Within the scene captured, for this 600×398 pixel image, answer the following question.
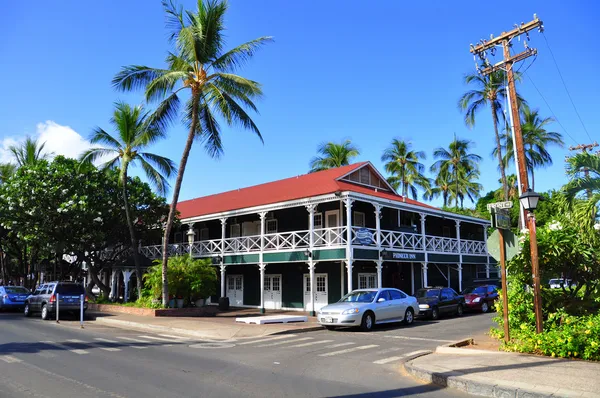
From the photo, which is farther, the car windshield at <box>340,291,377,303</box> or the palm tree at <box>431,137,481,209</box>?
the palm tree at <box>431,137,481,209</box>

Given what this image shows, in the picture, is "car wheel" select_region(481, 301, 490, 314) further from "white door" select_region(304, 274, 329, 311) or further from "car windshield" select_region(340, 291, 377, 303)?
"car windshield" select_region(340, 291, 377, 303)

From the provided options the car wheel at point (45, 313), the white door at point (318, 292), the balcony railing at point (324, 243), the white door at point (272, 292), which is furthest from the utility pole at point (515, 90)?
the car wheel at point (45, 313)

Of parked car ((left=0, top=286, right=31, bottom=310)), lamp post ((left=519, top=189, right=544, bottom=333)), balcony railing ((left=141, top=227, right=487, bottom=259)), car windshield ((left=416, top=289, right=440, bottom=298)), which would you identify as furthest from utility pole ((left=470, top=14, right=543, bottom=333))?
parked car ((left=0, top=286, right=31, bottom=310))

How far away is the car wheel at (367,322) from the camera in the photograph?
16688mm

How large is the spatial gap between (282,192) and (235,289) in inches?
280

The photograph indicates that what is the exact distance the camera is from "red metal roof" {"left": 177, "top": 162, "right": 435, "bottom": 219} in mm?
25141

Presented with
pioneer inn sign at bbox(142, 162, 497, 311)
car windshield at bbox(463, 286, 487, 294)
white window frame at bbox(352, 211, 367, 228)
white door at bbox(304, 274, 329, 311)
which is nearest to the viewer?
pioneer inn sign at bbox(142, 162, 497, 311)

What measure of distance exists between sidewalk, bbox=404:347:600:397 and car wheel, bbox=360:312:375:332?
618 centimetres

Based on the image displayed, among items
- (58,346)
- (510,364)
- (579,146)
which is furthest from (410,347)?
(579,146)

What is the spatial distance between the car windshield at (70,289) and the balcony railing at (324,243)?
7.70 meters

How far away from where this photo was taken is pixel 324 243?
23.6 m

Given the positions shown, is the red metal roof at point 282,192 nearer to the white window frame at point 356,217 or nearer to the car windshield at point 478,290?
the white window frame at point 356,217

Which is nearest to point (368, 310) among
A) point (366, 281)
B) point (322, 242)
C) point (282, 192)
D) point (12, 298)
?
point (322, 242)

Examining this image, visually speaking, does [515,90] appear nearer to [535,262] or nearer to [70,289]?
[535,262]
